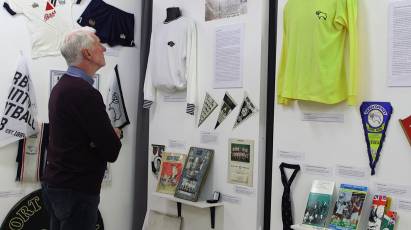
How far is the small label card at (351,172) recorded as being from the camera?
2279 millimetres

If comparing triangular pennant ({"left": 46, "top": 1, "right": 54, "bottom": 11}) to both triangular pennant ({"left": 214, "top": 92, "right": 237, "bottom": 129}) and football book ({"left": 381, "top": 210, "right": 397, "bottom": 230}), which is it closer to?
triangular pennant ({"left": 214, "top": 92, "right": 237, "bottom": 129})

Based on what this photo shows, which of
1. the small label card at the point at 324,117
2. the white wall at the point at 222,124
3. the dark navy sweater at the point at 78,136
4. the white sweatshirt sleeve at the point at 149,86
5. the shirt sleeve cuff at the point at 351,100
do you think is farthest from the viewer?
the white sweatshirt sleeve at the point at 149,86

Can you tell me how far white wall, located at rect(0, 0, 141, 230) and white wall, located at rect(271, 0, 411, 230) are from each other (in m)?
1.50

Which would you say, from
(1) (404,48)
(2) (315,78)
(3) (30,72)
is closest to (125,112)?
(3) (30,72)

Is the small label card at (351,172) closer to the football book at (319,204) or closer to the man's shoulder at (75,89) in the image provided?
the football book at (319,204)

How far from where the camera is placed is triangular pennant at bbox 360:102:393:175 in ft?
7.21

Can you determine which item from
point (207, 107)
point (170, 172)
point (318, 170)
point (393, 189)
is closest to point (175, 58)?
point (207, 107)

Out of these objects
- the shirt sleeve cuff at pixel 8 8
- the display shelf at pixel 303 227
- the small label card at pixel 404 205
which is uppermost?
the shirt sleeve cuff at pixel 8 8

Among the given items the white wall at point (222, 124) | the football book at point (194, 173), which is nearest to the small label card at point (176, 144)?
the white wall at point (222, 124)

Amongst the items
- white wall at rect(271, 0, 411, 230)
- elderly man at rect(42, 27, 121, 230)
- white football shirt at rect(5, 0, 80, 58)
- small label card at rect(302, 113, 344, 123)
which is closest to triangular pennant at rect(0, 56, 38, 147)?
white football shirt at rect(5, 0, 80, 58)

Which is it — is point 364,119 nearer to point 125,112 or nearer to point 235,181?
point 235,181

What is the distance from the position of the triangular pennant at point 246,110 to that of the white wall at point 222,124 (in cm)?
3

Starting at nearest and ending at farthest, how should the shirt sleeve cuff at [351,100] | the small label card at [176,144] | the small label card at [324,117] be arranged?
the shirt sleeve cuff at [351,100]
the small label card at [324,117]
the small label card at [176,144]

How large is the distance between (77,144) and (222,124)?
3.88 feet
